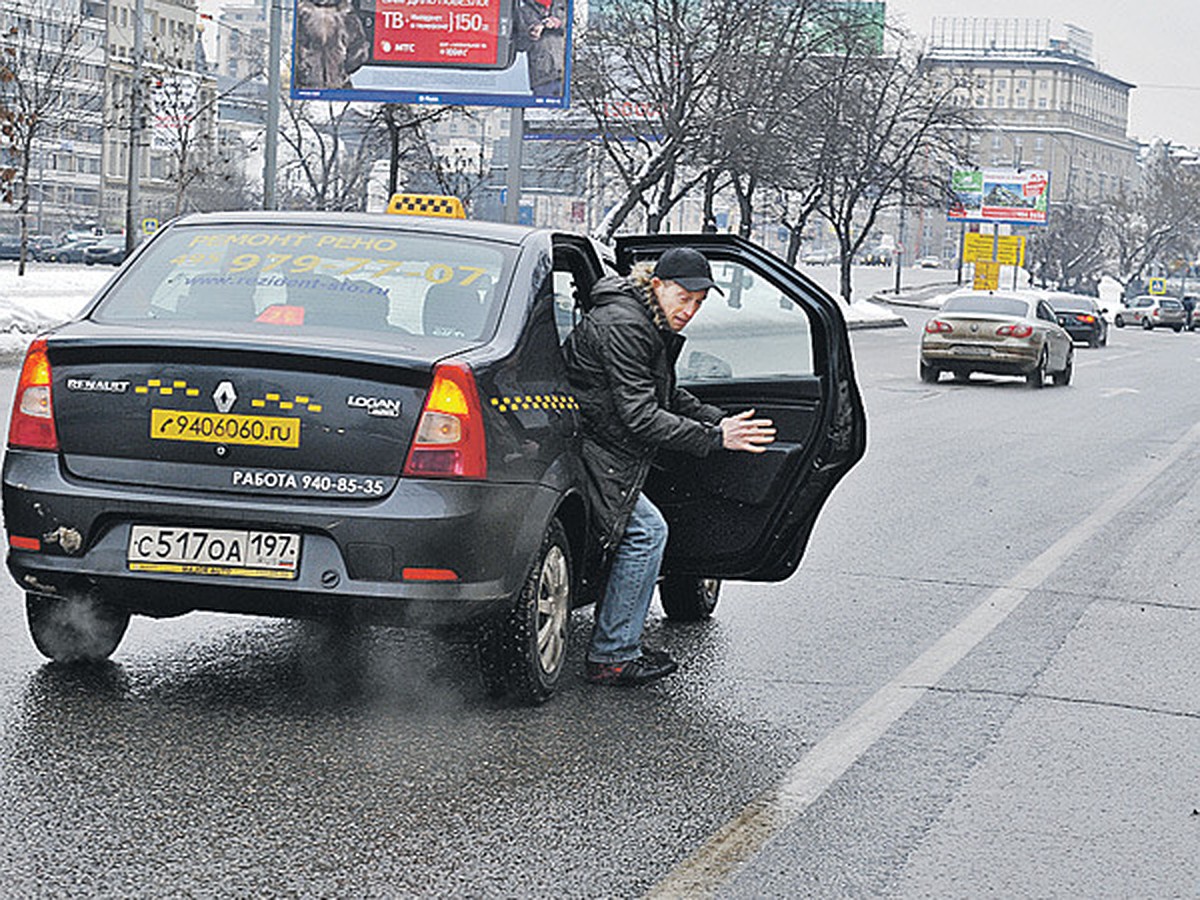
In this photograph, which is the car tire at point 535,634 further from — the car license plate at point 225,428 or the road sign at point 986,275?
the road sign at point 986,275

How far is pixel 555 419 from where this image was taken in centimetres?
622

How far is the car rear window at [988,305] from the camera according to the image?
96.7 ft

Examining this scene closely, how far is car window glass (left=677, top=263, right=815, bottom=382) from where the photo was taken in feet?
23.8

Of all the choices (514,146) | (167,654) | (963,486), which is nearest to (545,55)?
(514,146)

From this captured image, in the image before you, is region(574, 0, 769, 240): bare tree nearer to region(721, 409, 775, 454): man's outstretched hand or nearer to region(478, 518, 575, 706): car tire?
region(721, 409, 775, 454): man's outstretched hand

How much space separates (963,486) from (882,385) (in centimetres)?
1337

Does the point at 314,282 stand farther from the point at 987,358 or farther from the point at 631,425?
the point at 987,358

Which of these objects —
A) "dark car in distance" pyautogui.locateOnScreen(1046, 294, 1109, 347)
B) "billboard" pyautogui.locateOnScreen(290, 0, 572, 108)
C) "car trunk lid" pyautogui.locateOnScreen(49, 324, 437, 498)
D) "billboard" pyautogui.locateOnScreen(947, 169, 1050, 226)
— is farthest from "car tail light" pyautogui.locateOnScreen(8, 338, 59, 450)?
"billboard" pyautogui.locateOnScreen(947, 169, 1050, 226)

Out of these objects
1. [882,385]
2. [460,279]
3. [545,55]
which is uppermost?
[545,55]

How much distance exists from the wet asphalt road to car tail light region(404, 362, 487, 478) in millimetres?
797

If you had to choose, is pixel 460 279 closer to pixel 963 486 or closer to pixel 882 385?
pixel 963 486

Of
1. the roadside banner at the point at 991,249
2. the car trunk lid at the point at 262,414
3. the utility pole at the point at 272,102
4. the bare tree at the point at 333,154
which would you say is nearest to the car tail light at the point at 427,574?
the car trunk lid at the point at 262,414

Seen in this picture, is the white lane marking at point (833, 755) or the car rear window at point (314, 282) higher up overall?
the car rear window at point (314, 282)

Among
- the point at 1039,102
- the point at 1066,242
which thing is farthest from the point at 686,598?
the point at 1039,102
